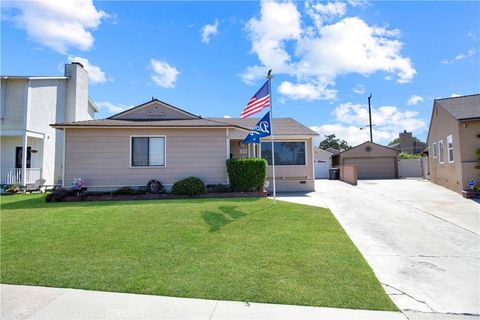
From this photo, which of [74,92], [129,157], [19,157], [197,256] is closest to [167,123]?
[129,157]

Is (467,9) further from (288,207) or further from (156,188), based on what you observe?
(156,188)

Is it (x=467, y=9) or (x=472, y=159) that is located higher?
(x=467, y=9)

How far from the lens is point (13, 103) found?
15688 mm

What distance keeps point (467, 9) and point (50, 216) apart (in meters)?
16.4

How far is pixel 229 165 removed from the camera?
40.2ft

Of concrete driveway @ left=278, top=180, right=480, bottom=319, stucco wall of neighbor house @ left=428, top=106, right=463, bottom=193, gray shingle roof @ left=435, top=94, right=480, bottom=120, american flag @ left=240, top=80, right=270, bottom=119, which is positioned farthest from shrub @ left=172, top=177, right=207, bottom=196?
gray shingle roof @ left=435, top=94, right=480, bottom=120

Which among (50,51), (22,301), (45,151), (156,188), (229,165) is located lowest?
(22,301)

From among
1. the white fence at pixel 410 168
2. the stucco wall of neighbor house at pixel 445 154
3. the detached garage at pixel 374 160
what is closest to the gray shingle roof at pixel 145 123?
the stucco wall of neighbor house at pixel 445 154

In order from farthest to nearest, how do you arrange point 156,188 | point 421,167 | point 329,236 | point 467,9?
point 421,167, point 156,188, point 467,9, point 329,236

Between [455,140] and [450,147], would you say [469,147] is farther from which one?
[450,147]

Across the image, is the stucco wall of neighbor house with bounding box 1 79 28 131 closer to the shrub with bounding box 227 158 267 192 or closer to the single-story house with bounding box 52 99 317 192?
the single-story house with bounding box 52 99 317 192

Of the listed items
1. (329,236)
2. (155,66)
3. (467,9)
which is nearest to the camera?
(329,236)

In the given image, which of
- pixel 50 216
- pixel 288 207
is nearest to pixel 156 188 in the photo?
pixel 50 216

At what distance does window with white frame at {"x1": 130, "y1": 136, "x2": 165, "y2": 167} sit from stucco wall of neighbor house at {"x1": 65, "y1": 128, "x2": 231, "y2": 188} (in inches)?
8.2
